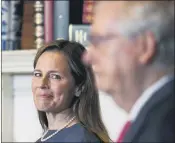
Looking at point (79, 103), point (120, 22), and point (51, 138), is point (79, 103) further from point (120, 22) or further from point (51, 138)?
point (120, 22)

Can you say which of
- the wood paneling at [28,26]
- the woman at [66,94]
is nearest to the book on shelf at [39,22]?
the wood paneling at [28,26]

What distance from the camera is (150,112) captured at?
0.42 m

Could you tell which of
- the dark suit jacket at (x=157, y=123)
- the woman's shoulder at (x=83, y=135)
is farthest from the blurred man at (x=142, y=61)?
the woman's shoulder at (x=83, y=135)

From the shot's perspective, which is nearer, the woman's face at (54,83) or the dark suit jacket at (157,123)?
the dark suit jacket at (157,123)

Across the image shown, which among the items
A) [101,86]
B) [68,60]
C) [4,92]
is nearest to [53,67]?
[68,60]

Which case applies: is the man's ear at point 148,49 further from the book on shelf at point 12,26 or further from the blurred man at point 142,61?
the book on shelf at point 12,26

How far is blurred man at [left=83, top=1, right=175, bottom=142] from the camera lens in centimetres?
41

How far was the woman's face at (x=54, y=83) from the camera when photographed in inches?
22.5

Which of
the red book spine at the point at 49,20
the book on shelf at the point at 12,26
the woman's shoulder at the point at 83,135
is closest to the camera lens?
the woman's shoulder at the point at 83,135

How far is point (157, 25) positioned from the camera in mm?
411

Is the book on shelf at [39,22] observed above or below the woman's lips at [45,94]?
above

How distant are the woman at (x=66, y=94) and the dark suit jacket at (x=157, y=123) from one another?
0.15 metres

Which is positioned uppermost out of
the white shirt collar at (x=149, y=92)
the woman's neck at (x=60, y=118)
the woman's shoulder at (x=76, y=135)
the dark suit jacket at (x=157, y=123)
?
the white shirt collar at (x=149, y=92)

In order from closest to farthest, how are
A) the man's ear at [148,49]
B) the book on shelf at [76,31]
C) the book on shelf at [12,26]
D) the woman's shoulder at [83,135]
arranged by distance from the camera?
the man's ear at [148,49]
the woman's shoulder at [83,135]
the book on shelf at [76,31]
the book on shelf at [12,26]
